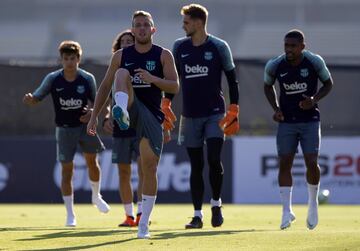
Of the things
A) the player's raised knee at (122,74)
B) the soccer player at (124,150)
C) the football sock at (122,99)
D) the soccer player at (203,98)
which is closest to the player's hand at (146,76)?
the player's raised knee at (122,74)

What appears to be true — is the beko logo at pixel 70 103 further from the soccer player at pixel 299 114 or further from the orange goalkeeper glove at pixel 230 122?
the soccer player at pixel 299 114

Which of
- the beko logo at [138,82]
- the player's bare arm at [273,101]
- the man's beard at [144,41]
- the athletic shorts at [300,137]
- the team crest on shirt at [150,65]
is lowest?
the athletic shorts at [300,137]

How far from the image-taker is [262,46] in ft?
114

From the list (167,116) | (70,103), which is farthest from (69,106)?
(167,116)

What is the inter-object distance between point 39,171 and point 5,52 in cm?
1654

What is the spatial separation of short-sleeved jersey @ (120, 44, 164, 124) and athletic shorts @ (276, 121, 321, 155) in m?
2.15

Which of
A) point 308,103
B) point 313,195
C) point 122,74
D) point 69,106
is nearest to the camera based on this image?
point 122,74

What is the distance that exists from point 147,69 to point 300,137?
245cm

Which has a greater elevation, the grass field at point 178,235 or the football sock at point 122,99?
the football sock at point 122,99

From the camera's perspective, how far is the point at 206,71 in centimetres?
1128

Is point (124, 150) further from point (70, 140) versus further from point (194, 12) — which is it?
point (194, 12)

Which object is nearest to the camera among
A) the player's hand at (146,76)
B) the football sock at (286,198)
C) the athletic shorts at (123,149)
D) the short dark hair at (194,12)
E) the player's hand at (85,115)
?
the player's hand at (146,76)

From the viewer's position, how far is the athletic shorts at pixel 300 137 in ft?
36.5

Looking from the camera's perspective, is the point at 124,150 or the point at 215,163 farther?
the point at 124,150
